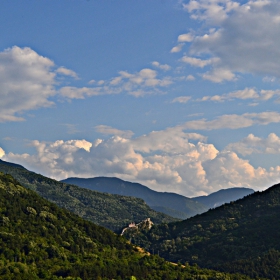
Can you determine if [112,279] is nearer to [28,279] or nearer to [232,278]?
[28,279]

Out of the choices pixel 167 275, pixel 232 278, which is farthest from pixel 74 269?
pixel 232 278

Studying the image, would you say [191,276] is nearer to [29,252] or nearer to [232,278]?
[232,278]

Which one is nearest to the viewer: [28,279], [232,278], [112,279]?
[28,279]

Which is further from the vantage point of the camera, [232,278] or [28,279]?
[232,278]

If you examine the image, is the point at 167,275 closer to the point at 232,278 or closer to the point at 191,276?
the point at 191,276

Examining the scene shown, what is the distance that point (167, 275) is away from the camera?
598ft

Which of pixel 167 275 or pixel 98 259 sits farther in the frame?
pixel 98 259

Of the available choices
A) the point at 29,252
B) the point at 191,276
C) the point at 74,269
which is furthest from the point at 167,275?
the point at 29,252

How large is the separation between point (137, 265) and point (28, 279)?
49963 mm

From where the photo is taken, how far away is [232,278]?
643ft

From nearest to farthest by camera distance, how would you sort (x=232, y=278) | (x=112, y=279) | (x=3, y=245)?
(x=112, y=279)
(x=3, y=245)
(x=232, y=278)

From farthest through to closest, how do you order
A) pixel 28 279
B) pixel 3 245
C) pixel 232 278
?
pixel 232 278 → pixel 3 245 → pixel 28 279

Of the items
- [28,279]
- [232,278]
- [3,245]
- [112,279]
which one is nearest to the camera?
→ [28,279]

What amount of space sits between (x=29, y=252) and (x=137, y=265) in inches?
1633
